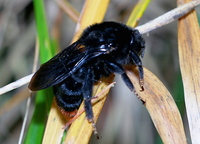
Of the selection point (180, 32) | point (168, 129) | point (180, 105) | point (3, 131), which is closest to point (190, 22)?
point (180, 32)

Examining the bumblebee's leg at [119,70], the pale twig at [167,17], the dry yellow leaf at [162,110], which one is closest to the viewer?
the dry yellow leaf at [162,110]

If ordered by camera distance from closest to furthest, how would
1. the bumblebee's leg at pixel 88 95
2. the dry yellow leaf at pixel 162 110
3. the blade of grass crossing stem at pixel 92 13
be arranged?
the dry yellow leaf at pixel 162 110 < the bumblebee's leg at pixel 88 95 < the blade of grass crossing stem at pixel 92 13

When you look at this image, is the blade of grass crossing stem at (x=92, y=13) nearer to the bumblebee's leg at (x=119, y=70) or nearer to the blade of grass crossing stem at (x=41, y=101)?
the blade of grass crossing stem at (x=41, y=101)

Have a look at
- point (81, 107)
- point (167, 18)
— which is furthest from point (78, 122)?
point (167, 18)

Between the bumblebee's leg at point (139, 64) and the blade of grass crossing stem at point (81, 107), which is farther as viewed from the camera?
the bumblebee's leg at point (139, 64)

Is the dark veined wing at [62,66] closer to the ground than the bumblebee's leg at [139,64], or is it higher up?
higher up

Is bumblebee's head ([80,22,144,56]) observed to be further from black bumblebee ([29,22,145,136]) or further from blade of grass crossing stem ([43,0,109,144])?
blade of grass crossing stem ([43,0,109,144])

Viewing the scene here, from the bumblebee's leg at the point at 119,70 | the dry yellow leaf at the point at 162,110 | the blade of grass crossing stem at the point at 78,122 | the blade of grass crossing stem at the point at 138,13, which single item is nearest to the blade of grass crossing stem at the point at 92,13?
the blade of grass crossing stem at the point at 78,122
